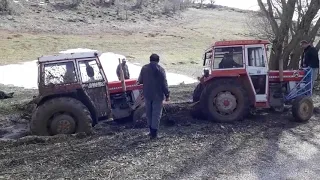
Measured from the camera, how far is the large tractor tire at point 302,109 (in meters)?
11.3

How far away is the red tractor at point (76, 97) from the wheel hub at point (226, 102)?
1852 millimetres

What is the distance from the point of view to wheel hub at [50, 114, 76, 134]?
401 inches

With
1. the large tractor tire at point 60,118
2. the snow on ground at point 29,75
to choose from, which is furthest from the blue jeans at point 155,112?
the snow on ground at point 29,75

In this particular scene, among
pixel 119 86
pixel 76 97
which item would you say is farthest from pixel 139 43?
pixel 76 97

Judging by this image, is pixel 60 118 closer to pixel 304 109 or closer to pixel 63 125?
pixel 63 125

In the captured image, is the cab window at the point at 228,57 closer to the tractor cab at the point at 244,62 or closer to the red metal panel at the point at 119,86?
the tractor cab at the point at 244,62

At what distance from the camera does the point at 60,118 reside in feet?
33.4

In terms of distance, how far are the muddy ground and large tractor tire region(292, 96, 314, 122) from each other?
1.56 ft

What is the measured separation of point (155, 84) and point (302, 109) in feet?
13.7

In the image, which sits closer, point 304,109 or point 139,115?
point 139,115

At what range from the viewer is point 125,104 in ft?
37.6

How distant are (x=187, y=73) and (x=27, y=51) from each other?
1094cm

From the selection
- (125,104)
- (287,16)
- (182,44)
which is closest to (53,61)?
(125,104)

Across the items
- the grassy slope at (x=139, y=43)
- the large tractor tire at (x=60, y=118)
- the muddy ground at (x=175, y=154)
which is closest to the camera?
the muddy ground at (x=175, y=154)
